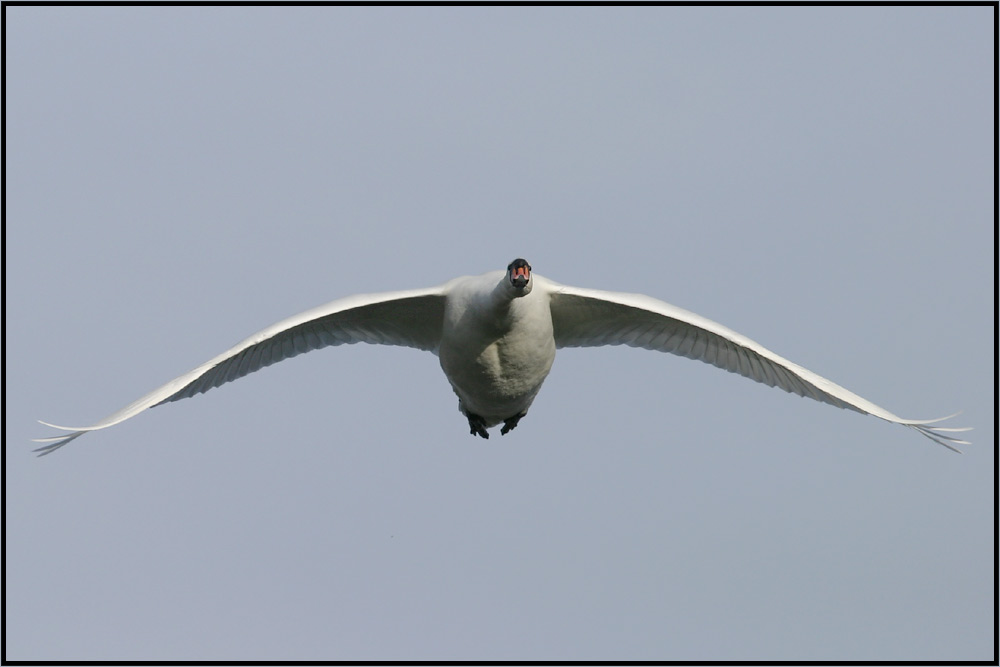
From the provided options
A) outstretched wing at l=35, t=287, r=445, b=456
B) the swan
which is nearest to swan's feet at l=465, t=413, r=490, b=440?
the swan

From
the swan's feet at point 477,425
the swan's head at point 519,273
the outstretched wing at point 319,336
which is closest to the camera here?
the swan's head at point 519,273

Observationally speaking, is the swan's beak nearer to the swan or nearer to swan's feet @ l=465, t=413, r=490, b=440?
the swan

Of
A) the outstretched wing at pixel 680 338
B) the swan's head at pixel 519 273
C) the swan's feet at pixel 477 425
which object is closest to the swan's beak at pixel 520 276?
the swan's head at pixel 519 273

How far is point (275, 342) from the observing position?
19.9m

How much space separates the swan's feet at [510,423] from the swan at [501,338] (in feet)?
0.09

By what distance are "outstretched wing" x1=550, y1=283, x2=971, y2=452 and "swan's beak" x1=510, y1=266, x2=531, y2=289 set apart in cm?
159

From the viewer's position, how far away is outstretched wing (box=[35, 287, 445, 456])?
1780cm

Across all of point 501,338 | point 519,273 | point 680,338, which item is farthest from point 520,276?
point 680,338

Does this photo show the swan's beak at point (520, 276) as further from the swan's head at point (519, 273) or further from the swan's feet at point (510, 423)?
the swan's feet at point (510, 423)

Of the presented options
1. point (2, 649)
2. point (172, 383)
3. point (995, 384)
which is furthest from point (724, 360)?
point (2, 649)

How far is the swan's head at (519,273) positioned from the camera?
1698 cm

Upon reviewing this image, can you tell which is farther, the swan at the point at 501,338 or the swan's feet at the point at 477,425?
the swan's feet at the point at 477,425

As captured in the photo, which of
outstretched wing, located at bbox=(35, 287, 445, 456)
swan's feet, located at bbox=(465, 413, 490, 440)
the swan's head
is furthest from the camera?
swan's feet, located at bbox=(465, 413, 490, 440)

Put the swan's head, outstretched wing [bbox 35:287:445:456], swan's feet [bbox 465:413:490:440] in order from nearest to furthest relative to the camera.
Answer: the swan's head
outstretched wing [bbox 35:287:445:456]
swan's feet [bbox 465:413:490:440]
